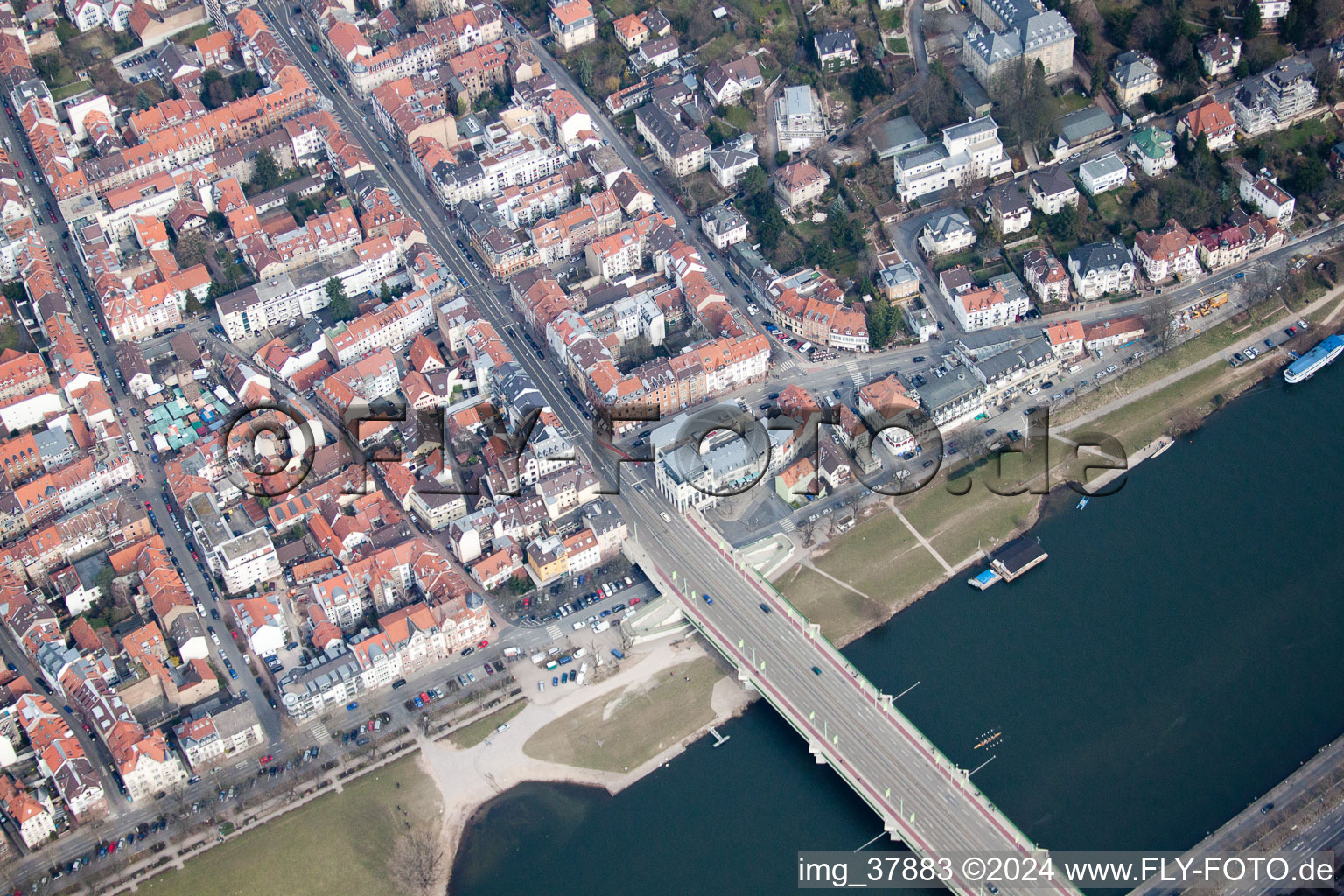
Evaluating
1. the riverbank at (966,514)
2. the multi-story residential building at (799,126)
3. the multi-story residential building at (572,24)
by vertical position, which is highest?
the multi-story residential building at (572,24)

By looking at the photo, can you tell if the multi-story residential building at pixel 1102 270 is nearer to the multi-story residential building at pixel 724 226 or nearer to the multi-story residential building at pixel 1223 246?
the multi-story residential building at pixel 1223 246

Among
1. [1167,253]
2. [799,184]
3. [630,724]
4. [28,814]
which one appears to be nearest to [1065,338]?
[1167,253]

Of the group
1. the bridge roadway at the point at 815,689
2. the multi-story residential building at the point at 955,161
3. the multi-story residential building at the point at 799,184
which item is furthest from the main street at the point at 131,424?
the multi-story residential building at the point at 955,161

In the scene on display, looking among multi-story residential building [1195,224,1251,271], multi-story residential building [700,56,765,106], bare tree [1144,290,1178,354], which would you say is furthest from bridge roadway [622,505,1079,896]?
multi-story residential building [1195,224,1251,271]

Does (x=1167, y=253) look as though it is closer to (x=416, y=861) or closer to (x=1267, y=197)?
(x=1267, y=197)

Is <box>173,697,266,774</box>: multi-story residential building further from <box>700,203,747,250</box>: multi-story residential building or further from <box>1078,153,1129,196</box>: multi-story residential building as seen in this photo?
<box>1078,153,1129,196</box>: multi-story residential building

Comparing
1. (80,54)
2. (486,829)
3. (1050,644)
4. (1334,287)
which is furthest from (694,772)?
(80,54)

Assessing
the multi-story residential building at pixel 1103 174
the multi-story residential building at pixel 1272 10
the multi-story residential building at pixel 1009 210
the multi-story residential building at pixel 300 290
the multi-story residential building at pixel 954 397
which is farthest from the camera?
the multi-story residential building at pixel 1272 10
